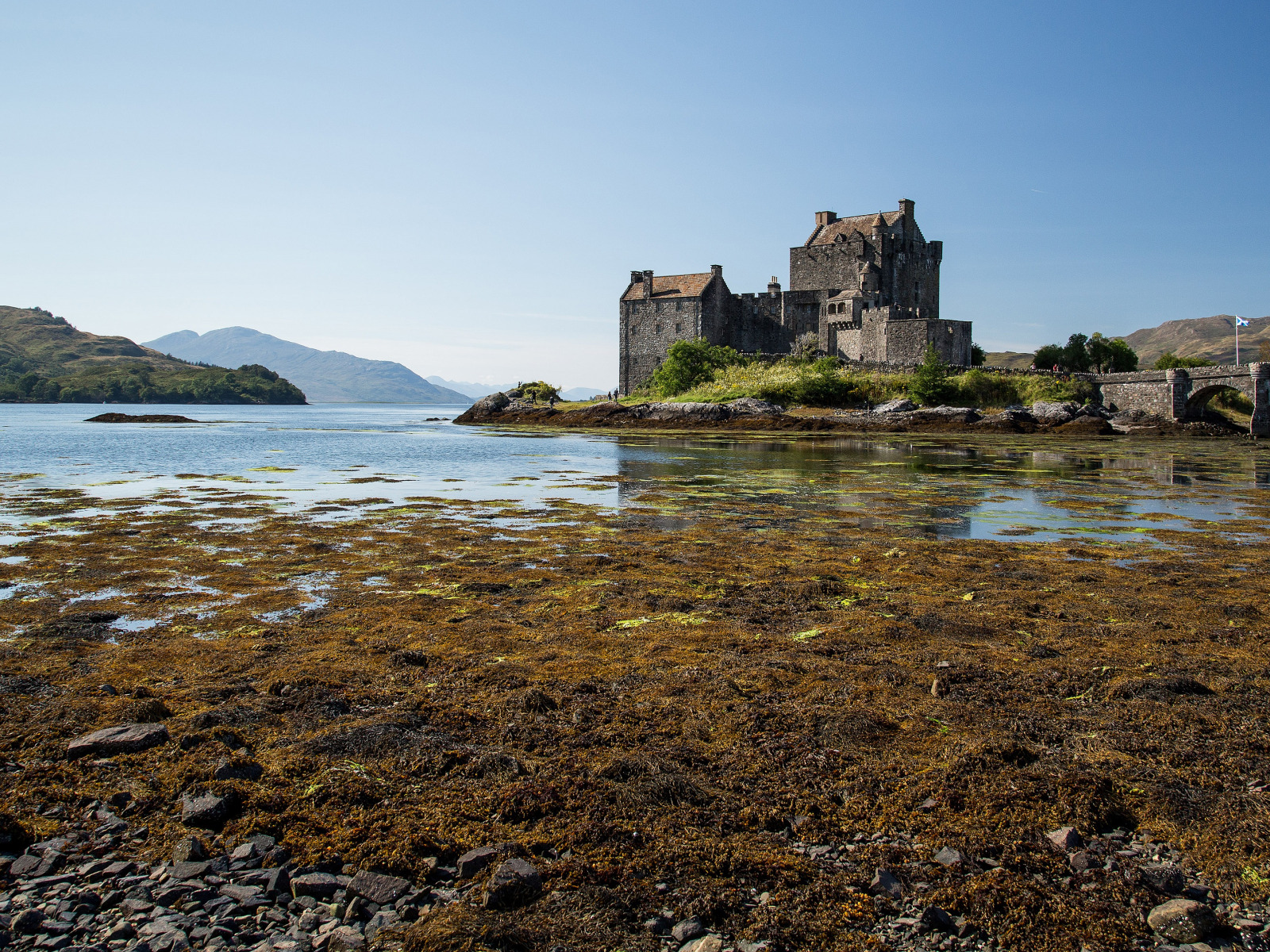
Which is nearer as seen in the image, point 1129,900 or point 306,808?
point 1129,900

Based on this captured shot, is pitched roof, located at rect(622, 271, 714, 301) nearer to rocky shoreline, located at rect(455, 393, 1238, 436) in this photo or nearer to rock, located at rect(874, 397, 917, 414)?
rocky shoreline, located at rect(455, 393, 1238, 436)

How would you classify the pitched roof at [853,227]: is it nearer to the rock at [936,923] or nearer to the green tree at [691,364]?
the green tree at [691,364]

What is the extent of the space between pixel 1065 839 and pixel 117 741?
568 cm

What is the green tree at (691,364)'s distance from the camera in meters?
74.9

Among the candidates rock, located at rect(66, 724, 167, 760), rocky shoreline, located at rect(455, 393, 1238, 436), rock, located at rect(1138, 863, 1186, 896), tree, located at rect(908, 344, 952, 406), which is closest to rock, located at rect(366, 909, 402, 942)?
rock, located at rect(66, 724, 167, 760)

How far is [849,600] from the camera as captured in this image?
917 centimetres

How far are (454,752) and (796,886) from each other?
93.2 inches

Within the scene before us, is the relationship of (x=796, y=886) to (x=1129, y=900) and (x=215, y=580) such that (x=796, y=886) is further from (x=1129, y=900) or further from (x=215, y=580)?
(x=215, y=580)

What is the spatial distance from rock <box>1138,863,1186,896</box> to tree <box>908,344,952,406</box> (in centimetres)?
6175

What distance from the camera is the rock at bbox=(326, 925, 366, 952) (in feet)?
11.0

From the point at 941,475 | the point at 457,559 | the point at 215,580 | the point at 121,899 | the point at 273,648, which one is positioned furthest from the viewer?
the point at 941,475

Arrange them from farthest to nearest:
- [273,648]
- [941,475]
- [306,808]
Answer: [941,475] → [273,648] → [306,808]

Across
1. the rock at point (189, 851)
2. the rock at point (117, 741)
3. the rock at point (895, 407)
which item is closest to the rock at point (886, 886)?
the rock at point (189, 851)

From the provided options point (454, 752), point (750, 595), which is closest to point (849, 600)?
point (750, 595)
